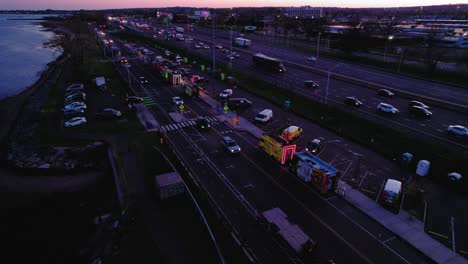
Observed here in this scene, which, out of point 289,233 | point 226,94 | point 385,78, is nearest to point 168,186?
point 289,233

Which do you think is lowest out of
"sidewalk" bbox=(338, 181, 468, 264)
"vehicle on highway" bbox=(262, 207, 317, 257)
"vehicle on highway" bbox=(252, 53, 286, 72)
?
"sidewalk" bbox=(338, 181, 468, 264)

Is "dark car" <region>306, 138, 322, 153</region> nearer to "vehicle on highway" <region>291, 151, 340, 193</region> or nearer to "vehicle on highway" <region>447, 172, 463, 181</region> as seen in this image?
"vehicle on highway" <region>291, 151, 340, 193</region>

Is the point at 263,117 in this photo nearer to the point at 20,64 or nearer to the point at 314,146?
the point at 314,146

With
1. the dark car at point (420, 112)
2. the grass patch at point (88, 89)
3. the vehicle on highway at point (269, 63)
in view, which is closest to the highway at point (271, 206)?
the grass patch at point (88, 89)

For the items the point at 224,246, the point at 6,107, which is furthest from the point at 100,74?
the point at 224,246

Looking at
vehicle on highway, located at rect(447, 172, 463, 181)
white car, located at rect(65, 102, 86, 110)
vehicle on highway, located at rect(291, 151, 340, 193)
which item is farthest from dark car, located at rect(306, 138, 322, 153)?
white car, located at rect(65, 102, 86, 110)

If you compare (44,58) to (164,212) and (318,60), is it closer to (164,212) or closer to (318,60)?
(318,60)
